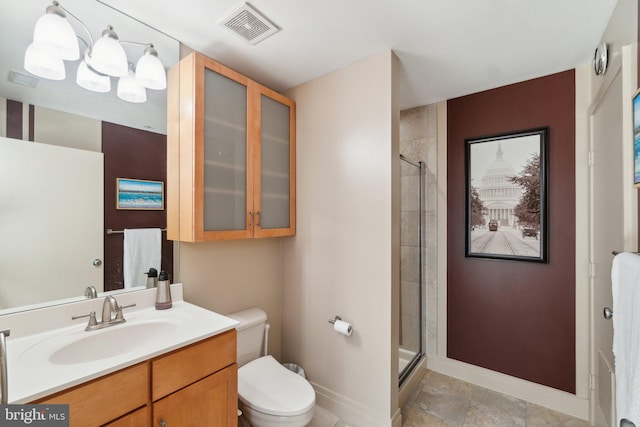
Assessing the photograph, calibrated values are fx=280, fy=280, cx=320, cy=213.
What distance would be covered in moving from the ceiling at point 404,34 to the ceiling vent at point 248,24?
0.09 feet

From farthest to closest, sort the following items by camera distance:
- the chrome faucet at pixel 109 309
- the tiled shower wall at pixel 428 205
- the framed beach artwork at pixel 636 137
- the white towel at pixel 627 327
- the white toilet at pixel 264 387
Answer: the tiled shower wall at pixel 428 205, the white toilet at pixel 264 387, the chrome faucet at pixel 109 309, the framed beach artwork at pixel 636 137, the white towel at pixel 627 327

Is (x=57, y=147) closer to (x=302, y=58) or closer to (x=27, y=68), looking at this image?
(x=27, y=68)

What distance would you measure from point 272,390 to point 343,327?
0.56 meters

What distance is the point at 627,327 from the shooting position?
924mm

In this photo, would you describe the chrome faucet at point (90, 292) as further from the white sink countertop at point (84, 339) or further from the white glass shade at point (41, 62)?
the white glass shade at point (41, 62)

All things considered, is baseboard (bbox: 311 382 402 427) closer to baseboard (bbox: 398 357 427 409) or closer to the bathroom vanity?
baseboard (bbox: 398 357 427 409)

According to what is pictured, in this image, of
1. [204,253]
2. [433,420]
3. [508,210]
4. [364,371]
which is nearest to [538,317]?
[508,210]

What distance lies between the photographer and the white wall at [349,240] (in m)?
1.76

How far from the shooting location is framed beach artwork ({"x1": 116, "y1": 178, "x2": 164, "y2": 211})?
1462 mm

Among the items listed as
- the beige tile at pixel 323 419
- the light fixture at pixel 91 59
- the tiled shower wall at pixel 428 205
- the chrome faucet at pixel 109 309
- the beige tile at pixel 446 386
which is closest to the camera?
the light fixture at pixel 91 59

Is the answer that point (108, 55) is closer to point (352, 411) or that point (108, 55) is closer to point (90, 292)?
point (90, 292)

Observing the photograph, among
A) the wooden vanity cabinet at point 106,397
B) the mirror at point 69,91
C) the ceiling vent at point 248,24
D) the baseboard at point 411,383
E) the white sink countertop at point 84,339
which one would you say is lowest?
the baseboard at point 411,383

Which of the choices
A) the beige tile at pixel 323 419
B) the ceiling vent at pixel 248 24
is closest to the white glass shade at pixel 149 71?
the ceiling vent at pixel 248 24

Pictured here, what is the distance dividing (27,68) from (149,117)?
488 millimetres
